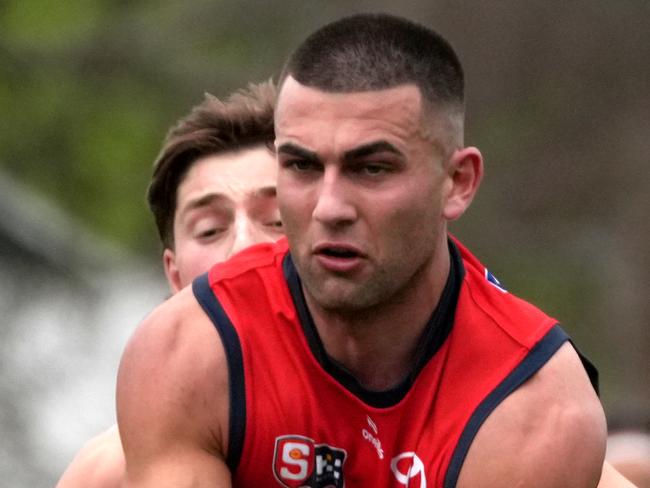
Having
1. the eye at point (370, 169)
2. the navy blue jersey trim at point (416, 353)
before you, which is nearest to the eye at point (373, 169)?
the eye at point (370, 169)

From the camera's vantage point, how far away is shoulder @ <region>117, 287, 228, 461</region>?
4.75 meters

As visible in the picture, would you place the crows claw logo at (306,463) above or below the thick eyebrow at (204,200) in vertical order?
below

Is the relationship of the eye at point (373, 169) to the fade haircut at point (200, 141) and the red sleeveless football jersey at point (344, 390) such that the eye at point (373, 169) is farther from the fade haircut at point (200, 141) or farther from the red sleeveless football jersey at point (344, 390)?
the fade haircut at point (200, 141)

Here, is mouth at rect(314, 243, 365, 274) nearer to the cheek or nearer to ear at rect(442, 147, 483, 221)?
ear at rect(442, 147, 483, 221)

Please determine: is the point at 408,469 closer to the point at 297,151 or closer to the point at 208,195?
the point at 297,151

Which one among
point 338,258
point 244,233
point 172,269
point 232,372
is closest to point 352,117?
point 338,258

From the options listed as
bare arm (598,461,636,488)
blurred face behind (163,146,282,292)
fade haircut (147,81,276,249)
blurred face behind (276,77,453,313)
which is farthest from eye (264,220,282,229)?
blurred face behind (276,77,453,313)

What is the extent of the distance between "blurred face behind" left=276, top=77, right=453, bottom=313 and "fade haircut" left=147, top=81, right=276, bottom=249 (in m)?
1.72

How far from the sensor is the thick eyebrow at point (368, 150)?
4.65 meters

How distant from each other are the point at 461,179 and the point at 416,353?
393 mm

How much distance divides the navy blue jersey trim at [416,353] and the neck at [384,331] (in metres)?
0.01

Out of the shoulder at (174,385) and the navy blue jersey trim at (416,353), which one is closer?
the shoulder at (174,385)

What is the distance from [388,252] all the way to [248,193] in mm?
1547

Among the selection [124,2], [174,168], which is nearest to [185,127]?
[174,168]
